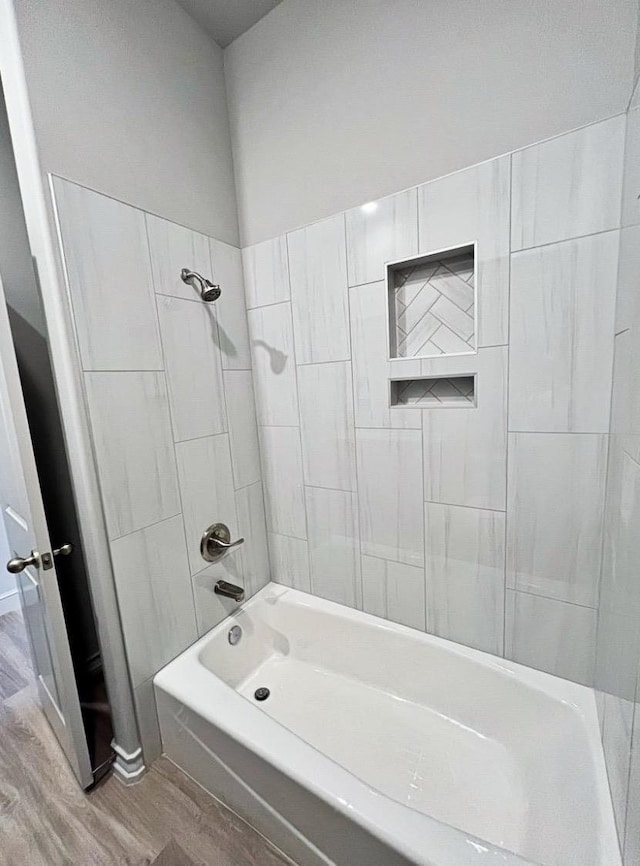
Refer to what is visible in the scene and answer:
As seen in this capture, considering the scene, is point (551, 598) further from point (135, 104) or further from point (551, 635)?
point (135, 104)

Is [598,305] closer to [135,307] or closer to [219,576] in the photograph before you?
[135,307]

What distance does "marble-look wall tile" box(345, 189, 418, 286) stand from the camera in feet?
4.08

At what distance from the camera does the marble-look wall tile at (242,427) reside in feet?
5.27

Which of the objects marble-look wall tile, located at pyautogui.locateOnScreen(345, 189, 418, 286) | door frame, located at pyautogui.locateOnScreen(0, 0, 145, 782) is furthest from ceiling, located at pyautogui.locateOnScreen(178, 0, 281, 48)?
marble-look wall tile, located at pyautogui.locateOnScreen(345, 189, 418, 286)

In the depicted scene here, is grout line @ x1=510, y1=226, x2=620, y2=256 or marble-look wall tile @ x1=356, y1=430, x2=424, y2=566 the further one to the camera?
marble-look wall tile @ x1=356, y1=430, x2=424, y2=566

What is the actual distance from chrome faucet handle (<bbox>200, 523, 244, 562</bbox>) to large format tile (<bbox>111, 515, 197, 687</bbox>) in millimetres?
96

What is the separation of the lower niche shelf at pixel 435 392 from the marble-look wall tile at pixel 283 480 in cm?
51

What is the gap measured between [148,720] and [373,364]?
1574mm

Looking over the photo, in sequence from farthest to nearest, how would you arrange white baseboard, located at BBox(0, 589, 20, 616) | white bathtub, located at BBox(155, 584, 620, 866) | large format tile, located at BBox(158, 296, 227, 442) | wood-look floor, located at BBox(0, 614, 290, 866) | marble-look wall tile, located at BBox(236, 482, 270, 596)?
white baseboard, located at BBox(0, 589, 20, 616), marble-look wall tile, located at BBox(236, 482, 270, 596), large format tile, located at BBox(158, 296, 227, 442), wood-look floor, located at BBox(0, 614, 290, 866), white bathtub, located at BBox(155, 584, 620, 866)

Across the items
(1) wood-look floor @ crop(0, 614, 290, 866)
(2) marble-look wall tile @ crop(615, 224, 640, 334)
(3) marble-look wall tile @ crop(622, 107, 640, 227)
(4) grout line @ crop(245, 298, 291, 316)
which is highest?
(3) marble-look wall tile @ crop(622, 107, 640, 227)

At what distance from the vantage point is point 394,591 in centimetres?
152

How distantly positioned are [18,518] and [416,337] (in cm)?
161

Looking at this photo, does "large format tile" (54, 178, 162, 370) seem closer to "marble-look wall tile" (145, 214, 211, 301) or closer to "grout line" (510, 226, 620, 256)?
"marble-look wall tile" (145, 214, 211, 301)

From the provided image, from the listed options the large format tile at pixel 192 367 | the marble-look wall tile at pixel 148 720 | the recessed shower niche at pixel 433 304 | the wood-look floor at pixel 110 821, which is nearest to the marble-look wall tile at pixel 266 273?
the large format tile at pixel 192 367
